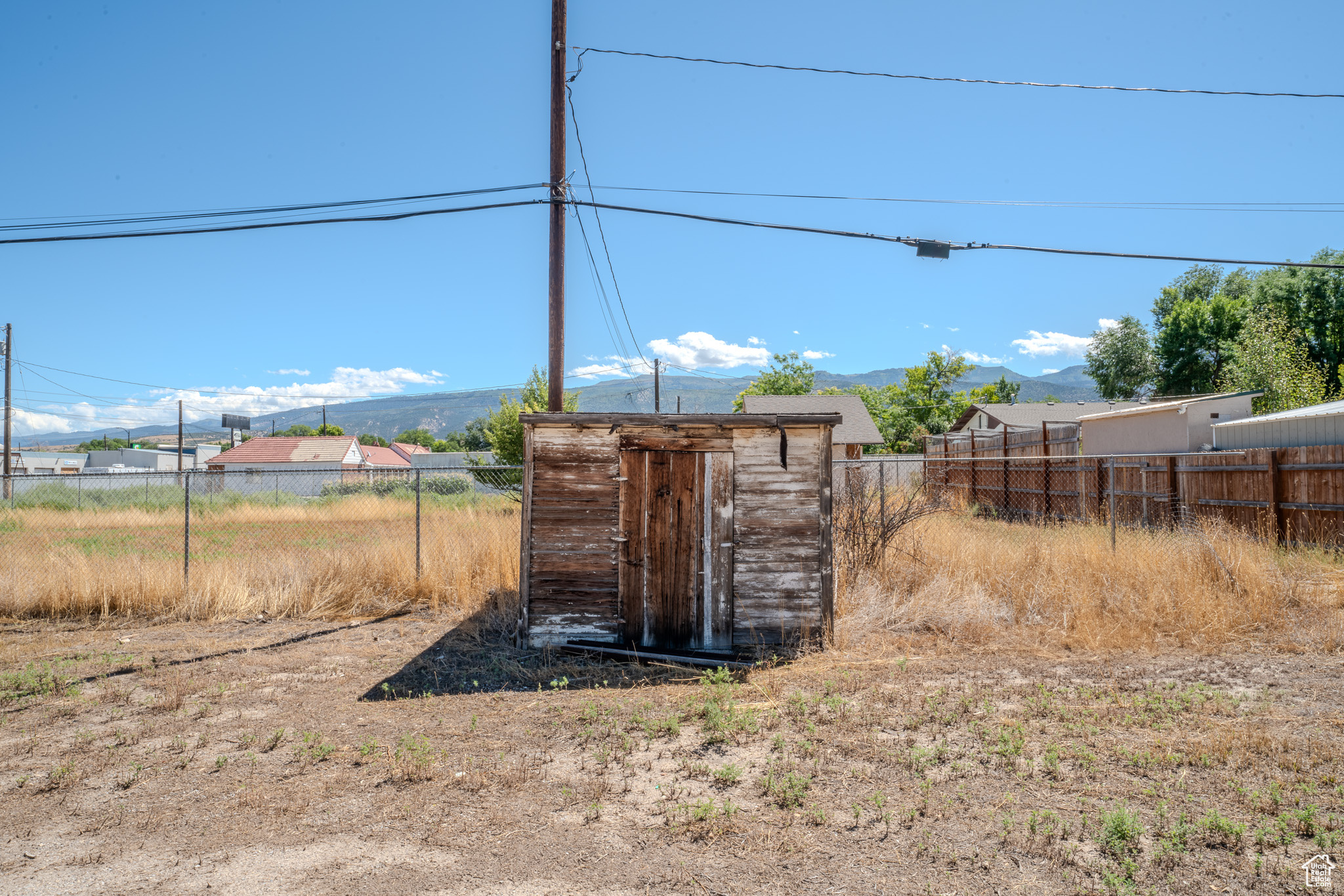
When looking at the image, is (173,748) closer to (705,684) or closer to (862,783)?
(705,684)

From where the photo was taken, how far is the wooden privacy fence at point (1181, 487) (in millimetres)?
10336

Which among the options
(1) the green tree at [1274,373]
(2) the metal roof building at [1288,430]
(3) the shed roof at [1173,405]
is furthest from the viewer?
(1) the green tree at [1274,373]

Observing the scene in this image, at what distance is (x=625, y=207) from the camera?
964 cm

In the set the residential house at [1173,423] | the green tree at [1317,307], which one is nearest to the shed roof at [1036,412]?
the green tree at [1317,307]

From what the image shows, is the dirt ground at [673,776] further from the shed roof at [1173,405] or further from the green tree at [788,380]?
the green tree at [788,380]

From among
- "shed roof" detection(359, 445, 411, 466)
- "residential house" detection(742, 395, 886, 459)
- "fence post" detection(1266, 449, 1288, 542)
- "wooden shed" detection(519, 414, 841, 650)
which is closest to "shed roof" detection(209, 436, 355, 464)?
"shed roof" detection(359, 445, 411, 466)

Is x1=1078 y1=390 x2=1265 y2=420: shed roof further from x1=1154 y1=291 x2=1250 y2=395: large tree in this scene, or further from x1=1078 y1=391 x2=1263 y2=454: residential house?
x1=1154 y1=291 x2=1250 y2=395: large tree

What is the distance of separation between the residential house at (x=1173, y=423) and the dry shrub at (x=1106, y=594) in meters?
6.59

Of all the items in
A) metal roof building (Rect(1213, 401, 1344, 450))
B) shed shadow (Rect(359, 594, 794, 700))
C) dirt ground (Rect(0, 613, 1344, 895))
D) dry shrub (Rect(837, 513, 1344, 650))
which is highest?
metal roof building (Rect(1213, 401, 1344, 450))

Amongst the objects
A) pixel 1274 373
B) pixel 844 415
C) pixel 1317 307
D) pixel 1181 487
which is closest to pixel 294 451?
pixel 844 415

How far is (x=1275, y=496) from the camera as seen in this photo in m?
11.0

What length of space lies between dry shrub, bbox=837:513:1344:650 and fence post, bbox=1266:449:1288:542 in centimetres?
119

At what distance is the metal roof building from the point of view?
11281 millimetres

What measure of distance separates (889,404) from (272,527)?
48.1m
